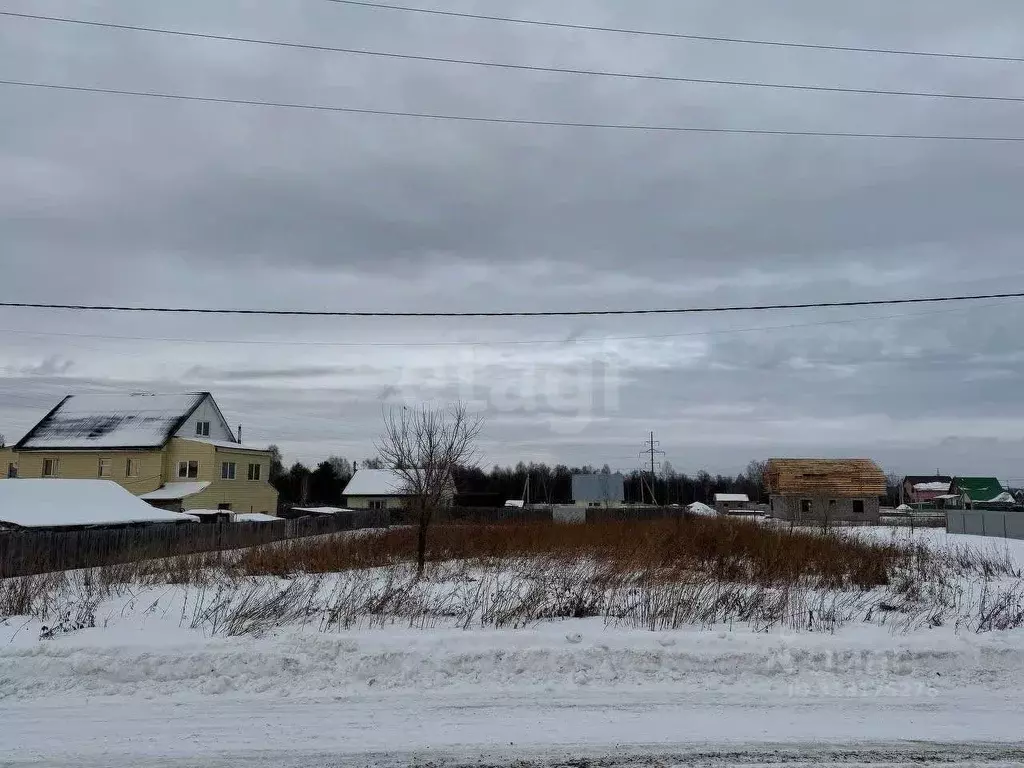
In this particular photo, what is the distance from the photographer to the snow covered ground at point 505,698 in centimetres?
607

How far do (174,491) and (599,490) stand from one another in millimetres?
43776

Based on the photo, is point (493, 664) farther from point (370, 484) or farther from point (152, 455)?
point (370, 484)

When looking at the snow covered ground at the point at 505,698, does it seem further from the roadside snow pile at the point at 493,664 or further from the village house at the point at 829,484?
the village house at the point at 829,484

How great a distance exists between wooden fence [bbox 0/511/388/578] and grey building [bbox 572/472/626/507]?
4417 cm

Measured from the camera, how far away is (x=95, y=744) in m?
6.07

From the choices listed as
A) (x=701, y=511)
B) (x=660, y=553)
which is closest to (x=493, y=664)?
(x=660, y=553)

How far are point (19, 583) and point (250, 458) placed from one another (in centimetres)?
3624

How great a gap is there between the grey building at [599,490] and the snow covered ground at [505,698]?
217ft

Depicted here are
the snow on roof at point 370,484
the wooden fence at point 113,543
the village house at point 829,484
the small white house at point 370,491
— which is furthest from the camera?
the snow on roof at point 370,484

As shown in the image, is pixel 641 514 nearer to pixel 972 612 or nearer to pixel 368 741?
pixel 972 612

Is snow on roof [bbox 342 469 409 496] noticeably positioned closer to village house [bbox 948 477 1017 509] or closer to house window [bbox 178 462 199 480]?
house window [bbox 178 462 199 480]

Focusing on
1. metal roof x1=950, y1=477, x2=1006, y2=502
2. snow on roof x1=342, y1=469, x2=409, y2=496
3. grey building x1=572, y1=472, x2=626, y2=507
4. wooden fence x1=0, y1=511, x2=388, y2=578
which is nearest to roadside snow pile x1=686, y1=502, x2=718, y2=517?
grey building x1=572, y1=472, x2=626, y2=507

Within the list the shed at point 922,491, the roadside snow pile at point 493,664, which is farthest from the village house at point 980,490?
the roadside snow pile at point 493,664

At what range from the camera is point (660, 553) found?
1950 cm
